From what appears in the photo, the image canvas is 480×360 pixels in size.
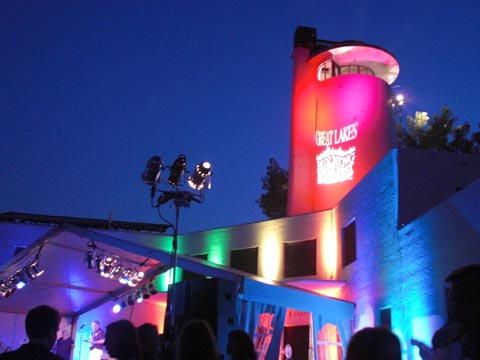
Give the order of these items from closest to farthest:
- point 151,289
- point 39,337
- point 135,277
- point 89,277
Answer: point 39,337 < point 135,277 < point 89,277 < point 151,289

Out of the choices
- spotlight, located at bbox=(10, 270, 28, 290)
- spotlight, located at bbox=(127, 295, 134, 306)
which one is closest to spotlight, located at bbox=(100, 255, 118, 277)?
spotlight, located at bbox=(10, 270, 28, 290)

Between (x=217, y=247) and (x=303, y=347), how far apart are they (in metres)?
4.09

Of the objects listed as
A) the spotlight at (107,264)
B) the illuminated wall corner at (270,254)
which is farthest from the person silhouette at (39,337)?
the illuminated wall corner at (270,254)

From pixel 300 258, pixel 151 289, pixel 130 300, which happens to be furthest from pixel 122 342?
pixel 300 258

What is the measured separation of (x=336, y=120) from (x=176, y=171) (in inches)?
399

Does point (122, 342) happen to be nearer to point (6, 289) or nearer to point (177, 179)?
point (177, 179)

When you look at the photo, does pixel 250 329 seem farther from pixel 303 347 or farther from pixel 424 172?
pixel 303 347

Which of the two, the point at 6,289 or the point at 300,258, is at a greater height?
the point at 300,258

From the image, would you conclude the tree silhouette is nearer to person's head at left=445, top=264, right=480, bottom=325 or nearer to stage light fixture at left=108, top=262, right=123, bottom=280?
stage light fixture at left=108, top=262, right=123, bottom=280

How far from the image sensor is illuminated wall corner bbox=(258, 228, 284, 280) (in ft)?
52.5

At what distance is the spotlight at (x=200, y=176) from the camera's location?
31.1ft

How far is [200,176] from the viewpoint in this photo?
949 cm

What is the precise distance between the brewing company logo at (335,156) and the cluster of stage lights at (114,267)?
7185mm

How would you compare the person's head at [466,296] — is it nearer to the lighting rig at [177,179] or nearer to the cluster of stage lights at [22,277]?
the lighting rig at [177,179]
